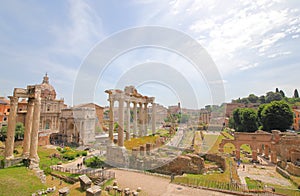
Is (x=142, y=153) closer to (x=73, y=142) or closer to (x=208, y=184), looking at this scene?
(x=208, y=184)

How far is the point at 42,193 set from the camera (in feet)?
35.1

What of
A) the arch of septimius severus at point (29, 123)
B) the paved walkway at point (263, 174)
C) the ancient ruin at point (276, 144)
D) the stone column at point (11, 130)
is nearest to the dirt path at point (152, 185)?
the paved walkway at point (263, 174)

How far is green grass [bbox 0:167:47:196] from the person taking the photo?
10.0m

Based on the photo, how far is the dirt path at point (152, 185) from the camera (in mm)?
10753

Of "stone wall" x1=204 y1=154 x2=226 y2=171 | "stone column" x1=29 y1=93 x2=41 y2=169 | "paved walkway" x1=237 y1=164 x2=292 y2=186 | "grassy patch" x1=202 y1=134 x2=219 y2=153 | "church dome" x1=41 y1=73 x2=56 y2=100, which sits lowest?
"paved walkway" x1=237 y1=164 x2=292 y2=186

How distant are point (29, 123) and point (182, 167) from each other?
15.4m

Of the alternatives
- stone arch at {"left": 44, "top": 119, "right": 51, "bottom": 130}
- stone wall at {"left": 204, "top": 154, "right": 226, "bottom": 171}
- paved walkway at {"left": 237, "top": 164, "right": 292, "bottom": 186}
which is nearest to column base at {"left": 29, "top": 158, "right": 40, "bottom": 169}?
stone wall at {"left": 204, "top": 154, "right": 226, "bottom": 171}

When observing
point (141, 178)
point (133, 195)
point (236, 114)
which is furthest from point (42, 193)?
point (236, 114)

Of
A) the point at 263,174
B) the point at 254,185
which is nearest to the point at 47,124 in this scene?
the point at 254,185

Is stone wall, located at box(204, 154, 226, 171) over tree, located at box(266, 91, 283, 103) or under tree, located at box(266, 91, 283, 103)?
under

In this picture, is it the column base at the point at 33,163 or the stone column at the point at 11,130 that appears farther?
the stone column at the point at 11,130

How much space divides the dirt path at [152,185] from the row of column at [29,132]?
797cm

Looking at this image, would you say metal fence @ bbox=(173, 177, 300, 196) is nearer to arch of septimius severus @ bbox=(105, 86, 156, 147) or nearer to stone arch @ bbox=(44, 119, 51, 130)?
arch of septimius severus @ bbox=(105, 86, 156, 147)

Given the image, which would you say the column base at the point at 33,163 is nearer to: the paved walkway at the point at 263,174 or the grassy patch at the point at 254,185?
the grassy patch at the point at 254,185
